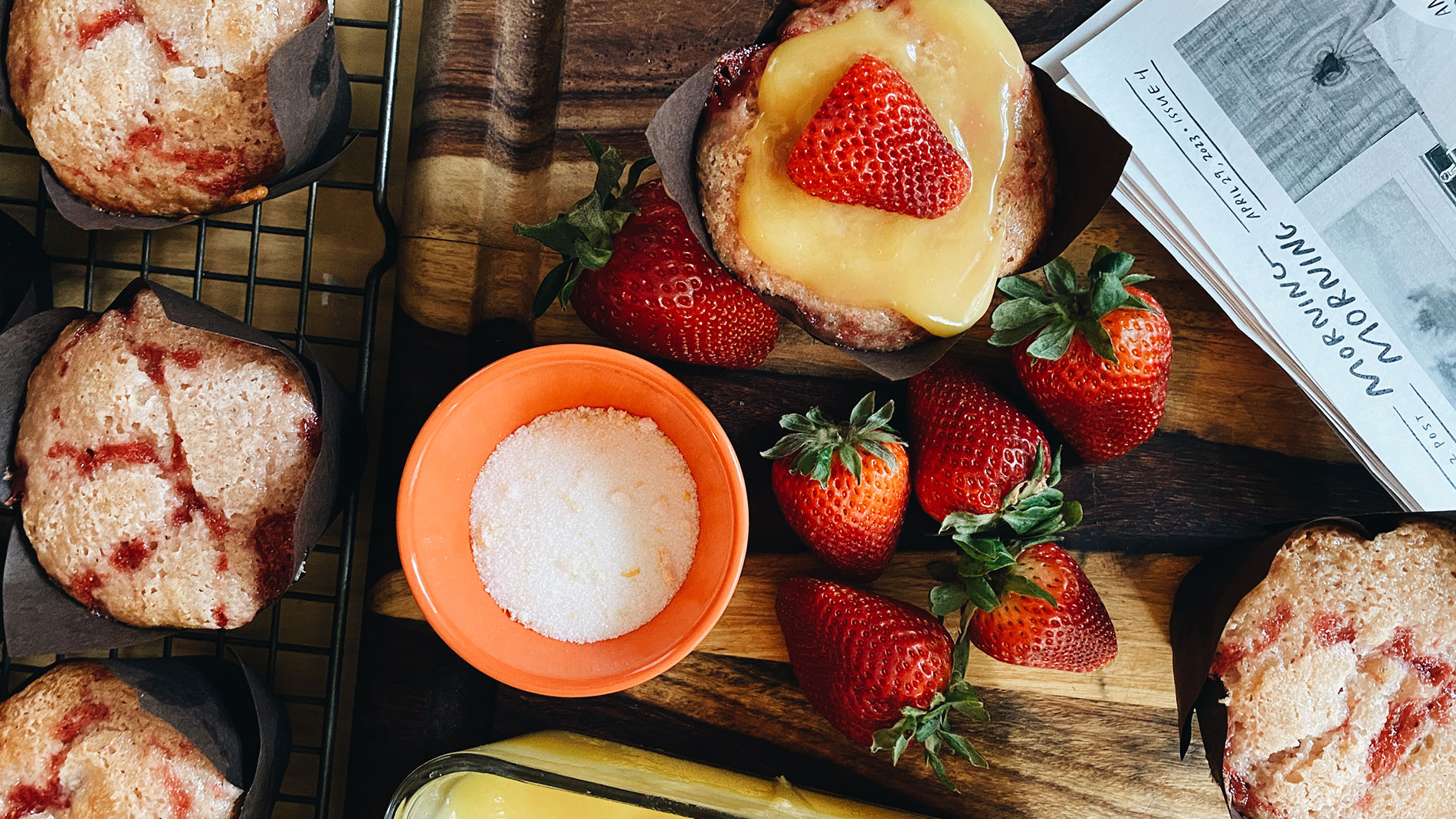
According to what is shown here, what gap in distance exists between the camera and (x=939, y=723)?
1.49 meters

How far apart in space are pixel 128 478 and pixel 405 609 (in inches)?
18.7

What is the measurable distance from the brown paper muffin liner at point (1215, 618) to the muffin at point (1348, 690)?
0.02 m

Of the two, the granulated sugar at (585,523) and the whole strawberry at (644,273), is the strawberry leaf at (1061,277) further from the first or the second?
the granulated sugar at (585,523)

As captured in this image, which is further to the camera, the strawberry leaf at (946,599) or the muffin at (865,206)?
the strawberry leaf at (946,599)

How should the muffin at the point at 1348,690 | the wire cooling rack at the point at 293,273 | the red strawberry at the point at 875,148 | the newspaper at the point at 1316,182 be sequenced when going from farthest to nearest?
the wire cooling rack at the point at 293,273 → the newspaper at the point at 1316,182 → the muffin at the point at 1348,690 → the red strawberry at the point at 875,148

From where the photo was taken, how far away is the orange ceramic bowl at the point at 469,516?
1417 mm

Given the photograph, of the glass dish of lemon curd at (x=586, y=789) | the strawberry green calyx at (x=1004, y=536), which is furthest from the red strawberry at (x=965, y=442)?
the glass dish of lemon curd at (x=586, y=789)

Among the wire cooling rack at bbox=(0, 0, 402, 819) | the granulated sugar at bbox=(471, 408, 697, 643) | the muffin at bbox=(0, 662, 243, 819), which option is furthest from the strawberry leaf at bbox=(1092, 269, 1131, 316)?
the muffin at bbox=(0, 662, 243, 819)

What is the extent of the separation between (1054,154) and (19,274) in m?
1.64

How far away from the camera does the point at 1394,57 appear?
155 cm

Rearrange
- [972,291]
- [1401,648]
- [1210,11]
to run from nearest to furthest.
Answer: [972,291], [1401,648], [1210,11]

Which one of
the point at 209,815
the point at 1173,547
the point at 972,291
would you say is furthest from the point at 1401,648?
the point at 209,815

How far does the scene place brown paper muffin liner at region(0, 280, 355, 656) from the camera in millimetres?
1391

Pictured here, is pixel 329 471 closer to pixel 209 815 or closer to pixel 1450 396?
pixel 209 815
